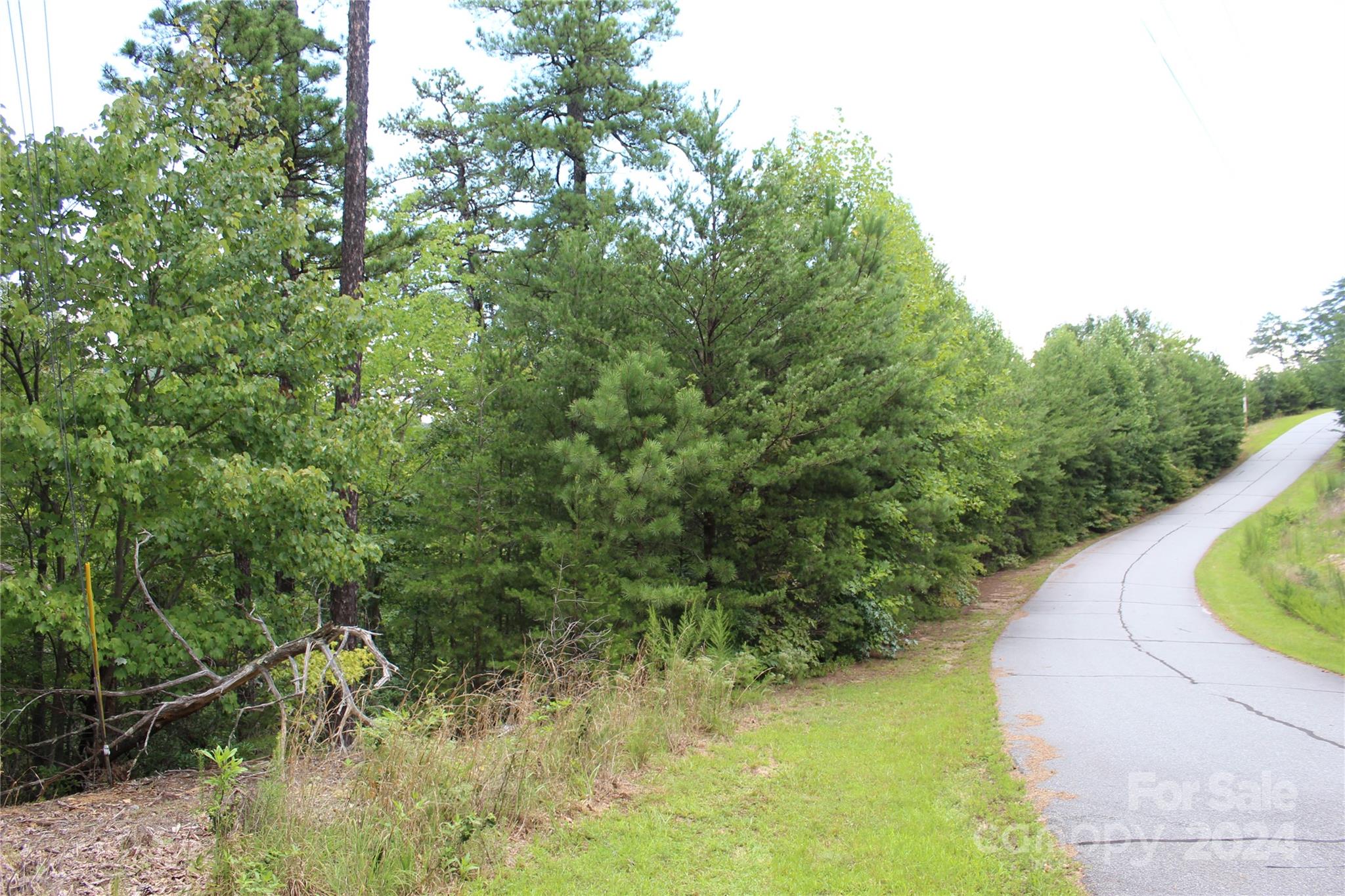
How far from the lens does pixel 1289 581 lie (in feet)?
52.0

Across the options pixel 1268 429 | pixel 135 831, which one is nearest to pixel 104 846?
pixel 135 831

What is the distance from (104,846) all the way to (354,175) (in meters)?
9.00

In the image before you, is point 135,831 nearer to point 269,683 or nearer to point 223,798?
point 223,798

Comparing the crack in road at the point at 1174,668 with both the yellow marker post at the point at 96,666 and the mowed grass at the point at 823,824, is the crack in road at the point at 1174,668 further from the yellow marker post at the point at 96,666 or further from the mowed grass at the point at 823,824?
the yellow marker post at the point at 96,666

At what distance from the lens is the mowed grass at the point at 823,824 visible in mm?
4547

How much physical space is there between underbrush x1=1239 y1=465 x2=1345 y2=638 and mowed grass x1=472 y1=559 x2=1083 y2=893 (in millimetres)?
9292

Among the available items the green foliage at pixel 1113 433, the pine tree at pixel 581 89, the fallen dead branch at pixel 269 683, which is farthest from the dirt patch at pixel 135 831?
the green foliage at pixel 1113 433

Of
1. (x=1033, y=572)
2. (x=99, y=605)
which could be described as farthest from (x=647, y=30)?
(x=1033, y=572)

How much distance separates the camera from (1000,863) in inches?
184

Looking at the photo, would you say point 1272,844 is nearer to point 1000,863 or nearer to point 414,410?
point 1000,863

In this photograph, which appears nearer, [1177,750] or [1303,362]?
[1177,750]

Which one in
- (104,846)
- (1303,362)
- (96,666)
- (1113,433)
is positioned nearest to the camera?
(104,846)

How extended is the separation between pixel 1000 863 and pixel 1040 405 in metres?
25.5

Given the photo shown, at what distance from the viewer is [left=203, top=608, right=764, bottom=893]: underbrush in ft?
14.0
